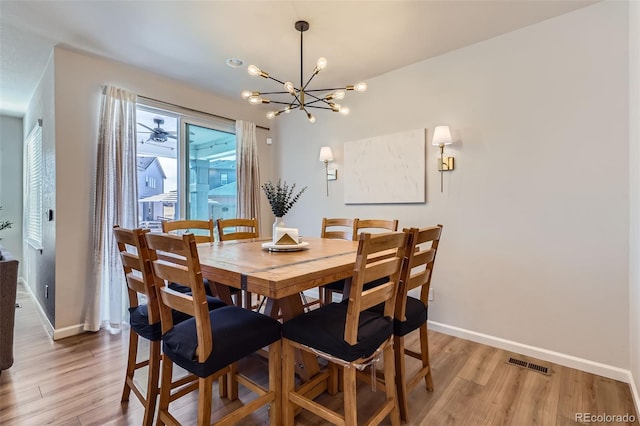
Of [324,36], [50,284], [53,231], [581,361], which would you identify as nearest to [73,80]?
[53,231]

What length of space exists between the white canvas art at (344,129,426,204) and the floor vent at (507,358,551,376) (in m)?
1.45

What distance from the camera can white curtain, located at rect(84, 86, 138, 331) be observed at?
2.73 meters

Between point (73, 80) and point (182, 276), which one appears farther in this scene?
point (73, 80)

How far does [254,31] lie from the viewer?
7.80 ft

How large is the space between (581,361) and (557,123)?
1.70 m

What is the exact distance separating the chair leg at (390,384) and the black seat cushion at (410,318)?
5.2 inches

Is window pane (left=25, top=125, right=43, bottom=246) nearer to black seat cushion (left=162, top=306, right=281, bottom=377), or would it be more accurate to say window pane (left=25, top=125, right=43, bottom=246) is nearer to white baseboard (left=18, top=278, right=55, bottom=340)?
white baseboard (left=18, top=278, right=55, bottom=340)

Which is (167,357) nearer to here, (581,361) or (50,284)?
(50,284)

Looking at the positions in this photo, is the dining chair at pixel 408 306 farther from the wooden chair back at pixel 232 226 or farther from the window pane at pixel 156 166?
the window pane at pixel 156 166

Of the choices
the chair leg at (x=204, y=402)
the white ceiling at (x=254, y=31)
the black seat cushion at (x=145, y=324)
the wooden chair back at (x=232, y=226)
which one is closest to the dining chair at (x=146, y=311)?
the black seat cushion at (x=145, y=324)

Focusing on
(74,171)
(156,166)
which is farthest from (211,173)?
(74,171)

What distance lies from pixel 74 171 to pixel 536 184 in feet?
12.6

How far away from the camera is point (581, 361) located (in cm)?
211

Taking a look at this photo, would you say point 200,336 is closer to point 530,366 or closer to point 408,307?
point 408,307
